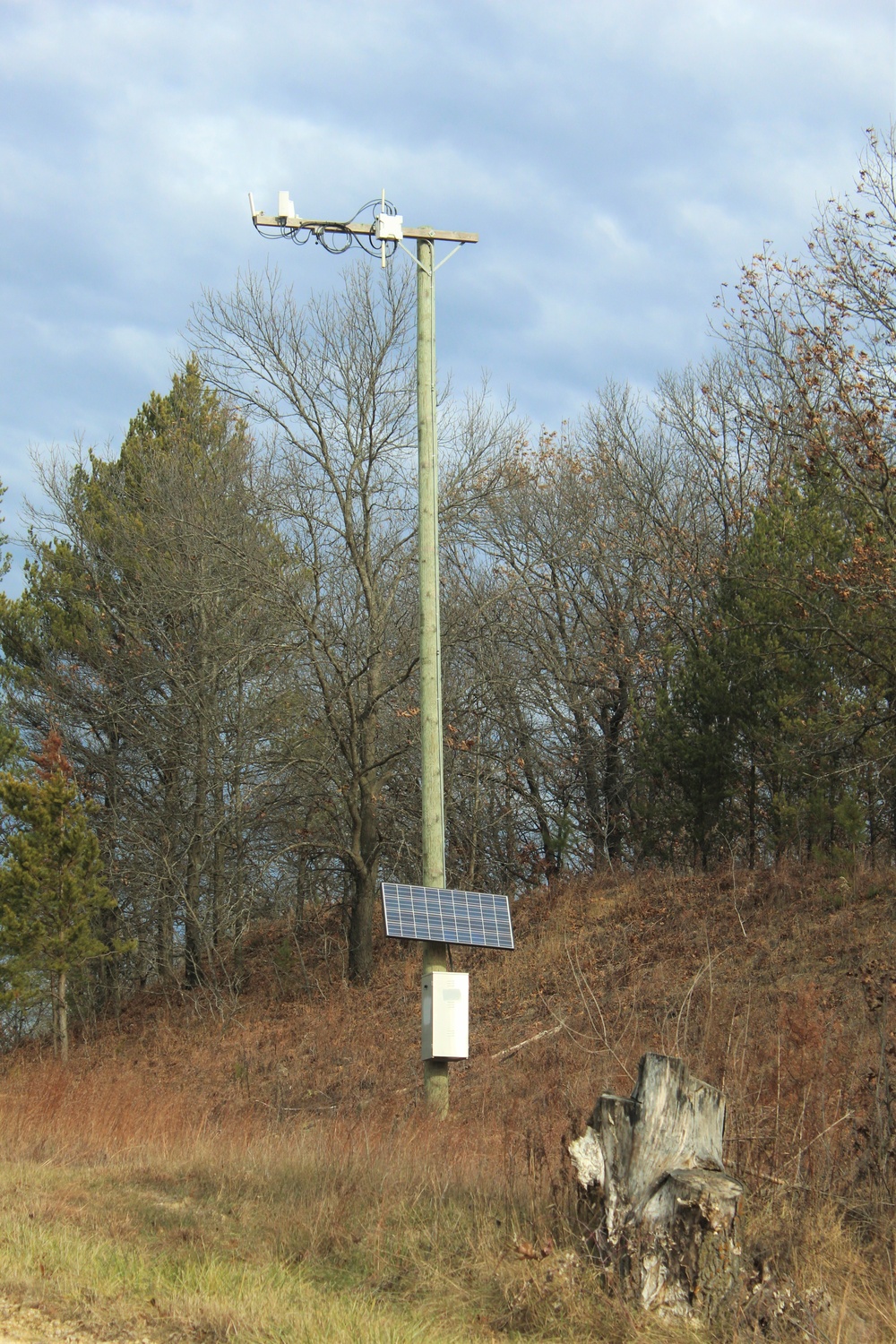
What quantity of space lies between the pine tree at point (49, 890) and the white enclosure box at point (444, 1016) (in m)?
12.2

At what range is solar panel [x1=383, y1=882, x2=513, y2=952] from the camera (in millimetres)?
8609

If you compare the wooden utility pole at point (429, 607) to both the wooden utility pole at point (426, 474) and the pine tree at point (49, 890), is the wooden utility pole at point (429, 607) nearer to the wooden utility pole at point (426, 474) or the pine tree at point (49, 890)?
the wooden utility pole at point (426, 474)

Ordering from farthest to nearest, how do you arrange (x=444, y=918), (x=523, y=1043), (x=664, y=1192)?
(x=523, y=1043) → (x=444, y=918) → (x=664, y=1192)

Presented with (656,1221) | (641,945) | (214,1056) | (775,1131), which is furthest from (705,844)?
A: (656,1221)

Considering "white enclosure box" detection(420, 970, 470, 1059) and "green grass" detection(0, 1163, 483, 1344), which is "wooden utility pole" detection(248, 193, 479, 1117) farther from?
"green grass" detection(0, 1163, 483, 1344)

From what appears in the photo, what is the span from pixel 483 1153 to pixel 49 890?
14009mm

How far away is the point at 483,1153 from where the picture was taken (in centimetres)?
728

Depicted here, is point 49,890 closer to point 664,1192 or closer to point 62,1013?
point 62,1013

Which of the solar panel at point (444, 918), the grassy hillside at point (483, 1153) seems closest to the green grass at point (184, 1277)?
the grassy hillside at point (483, 1153)

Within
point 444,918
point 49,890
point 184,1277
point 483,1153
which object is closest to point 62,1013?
point 49,890

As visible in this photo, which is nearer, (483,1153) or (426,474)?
(483,1153)

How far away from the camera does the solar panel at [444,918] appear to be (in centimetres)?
861

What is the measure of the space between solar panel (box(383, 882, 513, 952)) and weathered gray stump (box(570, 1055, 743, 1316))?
3.45 meters

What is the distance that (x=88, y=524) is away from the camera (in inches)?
992
